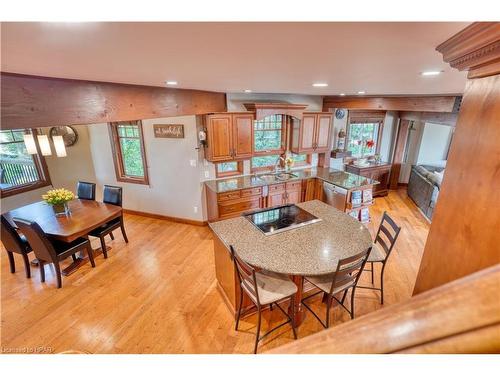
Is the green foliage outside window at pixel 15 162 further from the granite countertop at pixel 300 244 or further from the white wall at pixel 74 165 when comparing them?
the granite countertop at pixel 300 244

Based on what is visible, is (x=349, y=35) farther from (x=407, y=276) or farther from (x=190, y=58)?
(x=407, y=276)

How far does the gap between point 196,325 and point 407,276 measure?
2834 millimetres

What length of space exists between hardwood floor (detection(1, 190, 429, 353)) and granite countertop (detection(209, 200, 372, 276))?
2.95 ft

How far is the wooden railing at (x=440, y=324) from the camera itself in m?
0.29

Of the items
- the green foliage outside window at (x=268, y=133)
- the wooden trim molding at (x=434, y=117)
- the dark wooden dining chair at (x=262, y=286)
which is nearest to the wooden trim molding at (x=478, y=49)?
the dark wooden dining chair at (x=262, y=286)

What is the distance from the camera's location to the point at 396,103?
14.2 feet

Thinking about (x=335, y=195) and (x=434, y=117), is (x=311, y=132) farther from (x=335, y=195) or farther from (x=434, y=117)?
(x=434, y=117)

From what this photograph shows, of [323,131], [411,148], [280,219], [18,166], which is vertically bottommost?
[280,219]

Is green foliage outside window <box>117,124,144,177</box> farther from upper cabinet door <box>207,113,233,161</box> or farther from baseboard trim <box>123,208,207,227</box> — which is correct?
upper cabinet door <box>207,113,233,161</box>

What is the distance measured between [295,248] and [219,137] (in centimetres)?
241

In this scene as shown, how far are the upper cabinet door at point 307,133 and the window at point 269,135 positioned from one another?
1.27 ft

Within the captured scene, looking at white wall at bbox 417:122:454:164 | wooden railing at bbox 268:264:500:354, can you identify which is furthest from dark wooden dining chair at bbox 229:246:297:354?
white wall at bbox 417:122:454:164

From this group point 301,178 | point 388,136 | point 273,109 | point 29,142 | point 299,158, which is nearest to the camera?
point 29,142

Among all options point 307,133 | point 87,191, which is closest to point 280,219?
point 307,133
